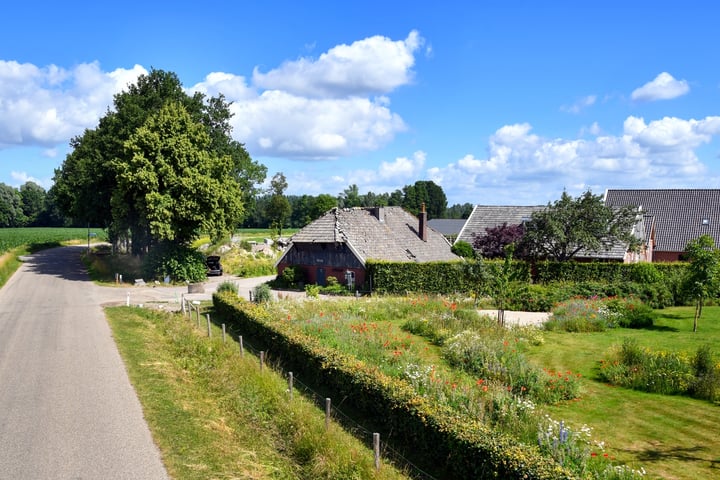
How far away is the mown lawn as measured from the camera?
11586mm

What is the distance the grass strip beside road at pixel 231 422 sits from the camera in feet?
36.7

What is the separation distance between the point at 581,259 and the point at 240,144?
1384 inches

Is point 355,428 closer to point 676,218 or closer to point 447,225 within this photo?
point 676,218

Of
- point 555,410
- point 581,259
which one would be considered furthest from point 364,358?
point 581,259

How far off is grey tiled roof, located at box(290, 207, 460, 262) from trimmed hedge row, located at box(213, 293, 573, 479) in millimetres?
22007

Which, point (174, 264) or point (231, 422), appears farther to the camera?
point (174, 264)

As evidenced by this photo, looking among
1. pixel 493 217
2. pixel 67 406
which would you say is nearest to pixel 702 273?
pixel 67 406

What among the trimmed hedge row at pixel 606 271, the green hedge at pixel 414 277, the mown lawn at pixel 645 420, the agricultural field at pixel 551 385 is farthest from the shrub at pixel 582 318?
the green hedge at pixel 414 277

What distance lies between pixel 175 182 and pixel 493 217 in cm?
3171

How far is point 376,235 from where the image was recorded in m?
43.5

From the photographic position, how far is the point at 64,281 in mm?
47156

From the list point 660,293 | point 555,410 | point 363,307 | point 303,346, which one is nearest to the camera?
point 555,410

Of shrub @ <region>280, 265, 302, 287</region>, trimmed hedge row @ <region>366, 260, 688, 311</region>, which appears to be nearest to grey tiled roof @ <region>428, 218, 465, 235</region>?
shrub @ <region>280, 265, 302, 287</region>

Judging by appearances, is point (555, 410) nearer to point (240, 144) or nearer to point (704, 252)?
point (704, 252)
